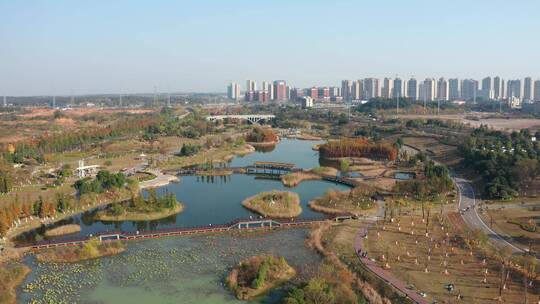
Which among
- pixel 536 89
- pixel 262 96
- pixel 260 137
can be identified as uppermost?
pixel 536 89

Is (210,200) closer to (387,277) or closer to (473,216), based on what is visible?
(387,277)

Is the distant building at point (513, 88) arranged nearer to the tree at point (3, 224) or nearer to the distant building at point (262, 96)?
the distant building at point (262, 96)

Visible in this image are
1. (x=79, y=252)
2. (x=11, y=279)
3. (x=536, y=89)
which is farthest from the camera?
(x=536, y=89)

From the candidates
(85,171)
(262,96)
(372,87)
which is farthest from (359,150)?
(262,96)

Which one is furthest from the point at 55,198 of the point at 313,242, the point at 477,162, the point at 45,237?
the point at 477,162

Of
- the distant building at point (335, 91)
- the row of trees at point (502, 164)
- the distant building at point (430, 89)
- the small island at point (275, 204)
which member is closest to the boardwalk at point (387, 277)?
the small island at point (275, 204)

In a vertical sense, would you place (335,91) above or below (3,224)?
above
